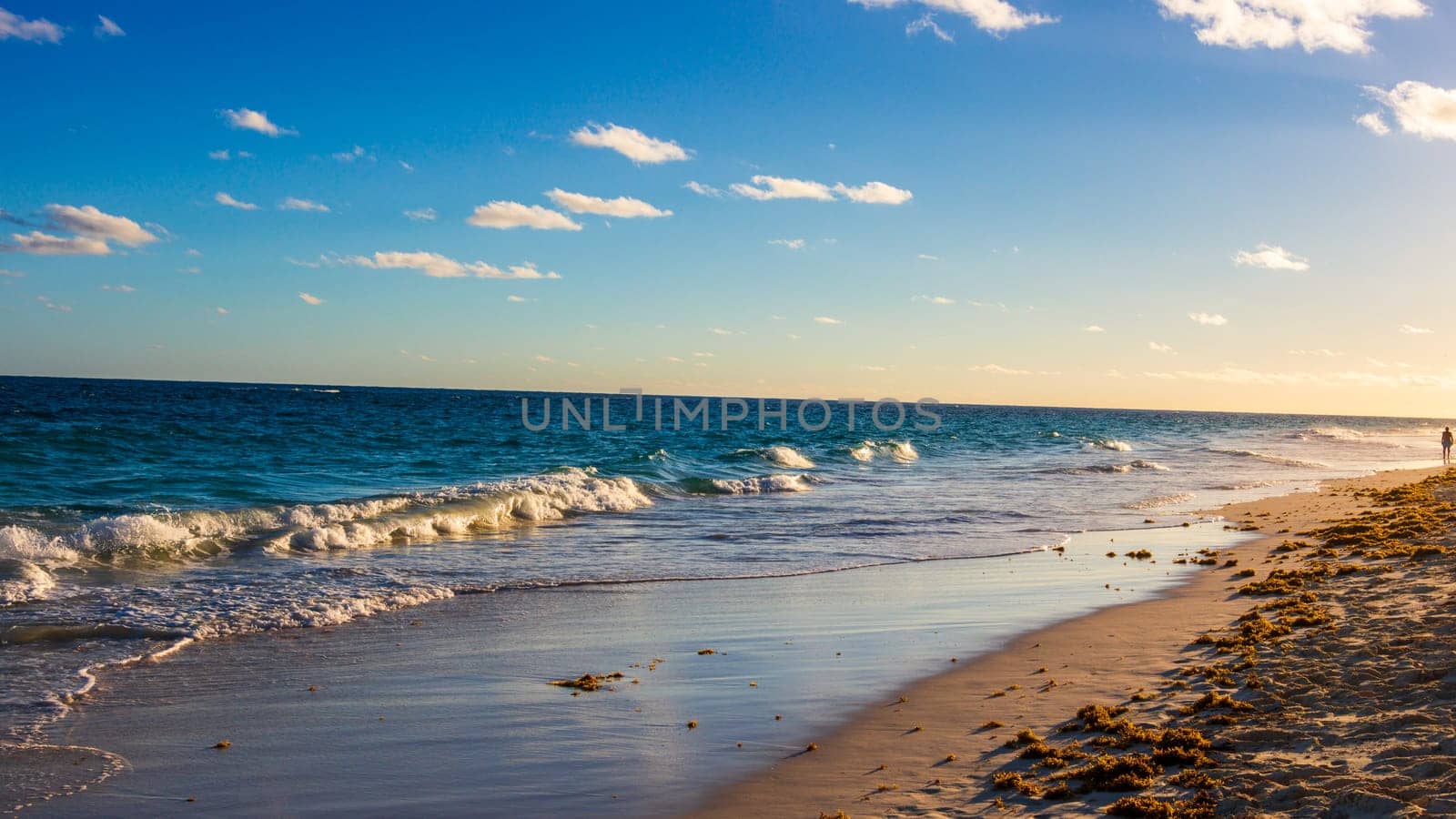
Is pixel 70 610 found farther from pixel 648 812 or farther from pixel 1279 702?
pixel 1279 702

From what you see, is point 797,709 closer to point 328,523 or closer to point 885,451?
point 328,523

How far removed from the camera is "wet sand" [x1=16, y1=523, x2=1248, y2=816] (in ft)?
19.1

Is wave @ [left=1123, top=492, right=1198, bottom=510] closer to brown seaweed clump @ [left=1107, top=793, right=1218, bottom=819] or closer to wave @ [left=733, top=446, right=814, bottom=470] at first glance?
wave @ [left=733, top=446, right=814, bottom=470]

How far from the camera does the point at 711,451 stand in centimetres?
4316

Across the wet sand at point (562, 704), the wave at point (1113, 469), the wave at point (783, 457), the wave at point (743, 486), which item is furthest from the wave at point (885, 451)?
the wet sand at point (562, 704)

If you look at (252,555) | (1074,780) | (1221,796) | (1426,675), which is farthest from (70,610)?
(1426,675)

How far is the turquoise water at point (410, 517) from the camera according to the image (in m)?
11.0

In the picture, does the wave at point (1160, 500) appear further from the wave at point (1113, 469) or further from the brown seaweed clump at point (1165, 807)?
the brown seaweed clump at point (1165, 807)

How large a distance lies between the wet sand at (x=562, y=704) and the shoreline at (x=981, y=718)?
0.11 feet

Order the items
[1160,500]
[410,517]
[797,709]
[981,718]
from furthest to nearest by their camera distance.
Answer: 1. [1160,500]
2. [410,517]
3. [797,709]
4. [981,718]

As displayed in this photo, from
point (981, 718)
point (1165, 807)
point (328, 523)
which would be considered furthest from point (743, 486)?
point (1165, 807)

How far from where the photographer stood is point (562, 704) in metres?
7.54

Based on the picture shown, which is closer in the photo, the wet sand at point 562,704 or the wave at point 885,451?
the wet sand at point 562,704

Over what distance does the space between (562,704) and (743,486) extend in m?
21.2
